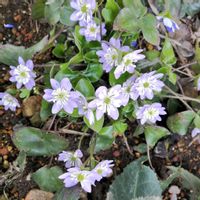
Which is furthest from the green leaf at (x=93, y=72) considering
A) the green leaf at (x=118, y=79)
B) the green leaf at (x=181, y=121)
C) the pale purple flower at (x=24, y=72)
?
the green leaf at (x=181, y=121)

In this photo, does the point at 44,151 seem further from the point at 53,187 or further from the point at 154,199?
the point at 154,199

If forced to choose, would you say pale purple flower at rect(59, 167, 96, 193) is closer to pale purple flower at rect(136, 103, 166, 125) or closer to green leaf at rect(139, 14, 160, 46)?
pale purple flower at rect(136, 103, 166, 125)

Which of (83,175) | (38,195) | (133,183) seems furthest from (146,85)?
(38,195)

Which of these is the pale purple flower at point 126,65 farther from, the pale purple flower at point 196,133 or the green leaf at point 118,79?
the pale purple flower at point 196,133

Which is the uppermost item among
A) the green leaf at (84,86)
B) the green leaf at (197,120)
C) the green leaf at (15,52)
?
the green leaf at (15,52)

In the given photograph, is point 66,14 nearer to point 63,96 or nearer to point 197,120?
point 63,96

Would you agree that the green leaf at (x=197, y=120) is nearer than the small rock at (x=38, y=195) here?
Yes

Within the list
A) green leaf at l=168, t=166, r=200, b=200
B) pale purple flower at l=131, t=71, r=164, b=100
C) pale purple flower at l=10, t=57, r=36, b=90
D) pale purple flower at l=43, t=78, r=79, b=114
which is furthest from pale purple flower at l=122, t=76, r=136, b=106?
green leaf at l=168, t=166, r=200, b=200

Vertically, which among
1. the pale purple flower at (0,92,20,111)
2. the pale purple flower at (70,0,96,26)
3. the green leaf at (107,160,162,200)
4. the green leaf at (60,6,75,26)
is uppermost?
the pale purple flower at (70,0,96,26)
